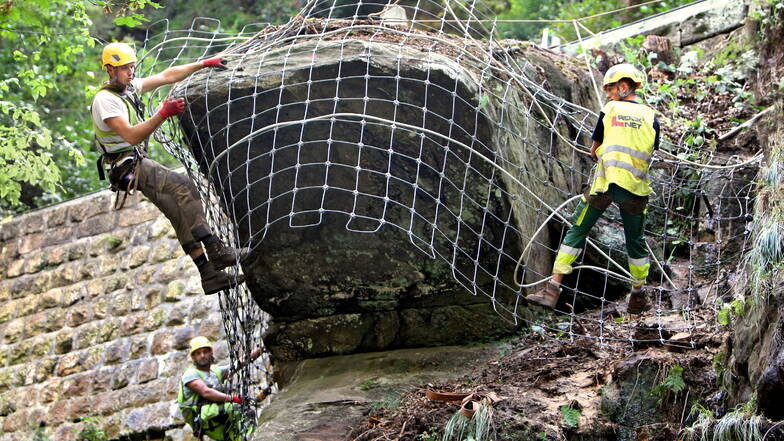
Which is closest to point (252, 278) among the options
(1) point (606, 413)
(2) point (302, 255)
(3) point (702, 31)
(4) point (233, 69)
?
(2) point (302, 255)

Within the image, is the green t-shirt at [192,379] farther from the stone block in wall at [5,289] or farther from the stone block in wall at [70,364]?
the stone block in wall at [5,289]

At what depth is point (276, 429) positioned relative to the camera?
20.2 feet

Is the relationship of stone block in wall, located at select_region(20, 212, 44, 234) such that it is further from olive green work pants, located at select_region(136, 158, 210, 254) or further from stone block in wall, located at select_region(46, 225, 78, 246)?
olive green work pants, located at select_region(136, 158, 210, 254)

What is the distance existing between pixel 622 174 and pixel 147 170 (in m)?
2.69

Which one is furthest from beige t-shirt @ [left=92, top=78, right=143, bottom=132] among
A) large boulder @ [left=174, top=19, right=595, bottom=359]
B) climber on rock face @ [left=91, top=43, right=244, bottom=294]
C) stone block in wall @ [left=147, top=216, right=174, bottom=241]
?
stone block in wall @ [left=147, top=216, right=174, bottom=241]

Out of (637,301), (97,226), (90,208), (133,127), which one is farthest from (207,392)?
(90,208)

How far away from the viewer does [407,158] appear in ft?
20.9

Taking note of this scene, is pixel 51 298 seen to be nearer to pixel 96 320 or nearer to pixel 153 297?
pixel 96 320

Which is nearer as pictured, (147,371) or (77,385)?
(147,371)

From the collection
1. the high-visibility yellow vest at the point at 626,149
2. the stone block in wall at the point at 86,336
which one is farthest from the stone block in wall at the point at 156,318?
the high-visibility yellow vest at the point at 626,149

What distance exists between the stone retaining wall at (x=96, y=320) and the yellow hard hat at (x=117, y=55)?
325cm

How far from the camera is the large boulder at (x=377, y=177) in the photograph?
6.24 m

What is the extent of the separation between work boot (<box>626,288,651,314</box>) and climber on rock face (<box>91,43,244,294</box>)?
2.30 metres

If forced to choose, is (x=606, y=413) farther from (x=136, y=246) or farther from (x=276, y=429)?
(x=136, y=246)
